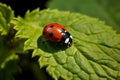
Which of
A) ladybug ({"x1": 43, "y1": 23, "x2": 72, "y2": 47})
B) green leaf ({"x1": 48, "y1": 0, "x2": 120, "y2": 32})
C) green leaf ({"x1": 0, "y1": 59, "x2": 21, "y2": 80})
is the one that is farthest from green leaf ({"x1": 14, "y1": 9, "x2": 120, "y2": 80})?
green leaf ({"x1": 48, "y1": 0, "x2": 120, "y2": 32})

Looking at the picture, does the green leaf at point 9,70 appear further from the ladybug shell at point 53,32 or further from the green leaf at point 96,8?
the green leaf at point 96,8

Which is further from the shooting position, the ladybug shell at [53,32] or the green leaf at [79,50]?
the ladybug shell at [53,32]

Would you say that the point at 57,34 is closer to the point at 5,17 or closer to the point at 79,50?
the point at 79,50

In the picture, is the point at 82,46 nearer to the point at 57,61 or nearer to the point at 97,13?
the point at 57,61

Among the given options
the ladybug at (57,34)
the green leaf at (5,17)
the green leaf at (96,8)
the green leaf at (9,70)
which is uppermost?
the green leaf at (5,17)

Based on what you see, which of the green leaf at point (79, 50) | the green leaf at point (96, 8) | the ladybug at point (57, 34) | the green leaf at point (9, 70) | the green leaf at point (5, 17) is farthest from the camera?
the green leaf at point (96, 8)

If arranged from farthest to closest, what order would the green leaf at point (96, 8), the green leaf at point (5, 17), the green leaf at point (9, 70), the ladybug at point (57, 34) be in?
the green leaf at point (96, 8) → the green leaf at point (9, 70) → the green leaf at point (5, 17) → the ladybug at point (57, 34)

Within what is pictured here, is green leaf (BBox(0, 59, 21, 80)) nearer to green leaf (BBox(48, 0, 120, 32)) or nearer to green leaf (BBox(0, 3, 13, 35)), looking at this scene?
green leaf (BBox(0, 3, 13, 35))

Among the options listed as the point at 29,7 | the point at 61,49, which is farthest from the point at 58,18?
the point at 29,7

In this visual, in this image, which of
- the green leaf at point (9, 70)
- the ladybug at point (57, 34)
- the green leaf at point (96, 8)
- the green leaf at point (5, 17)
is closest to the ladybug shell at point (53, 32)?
the ladybug at point (57, 34)
